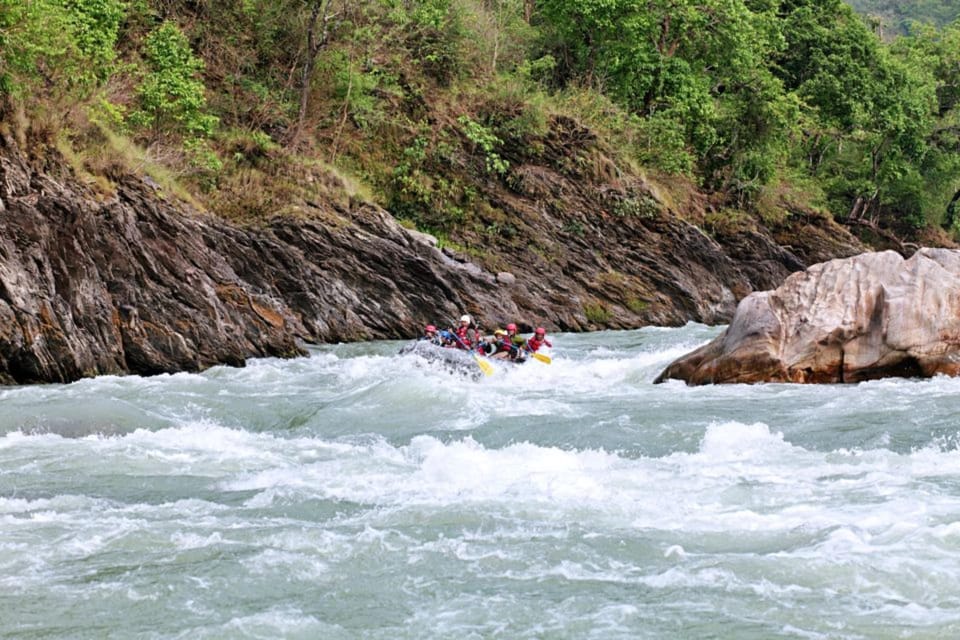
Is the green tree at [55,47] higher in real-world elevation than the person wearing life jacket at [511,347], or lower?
higher

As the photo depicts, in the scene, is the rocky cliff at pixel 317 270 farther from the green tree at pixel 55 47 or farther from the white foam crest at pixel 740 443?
the white foam crest at pixel 740 443

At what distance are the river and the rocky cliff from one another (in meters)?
1.96

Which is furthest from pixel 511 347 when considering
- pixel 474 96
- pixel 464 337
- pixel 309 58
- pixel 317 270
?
pixel 474 96

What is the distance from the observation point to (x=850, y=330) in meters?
13.9

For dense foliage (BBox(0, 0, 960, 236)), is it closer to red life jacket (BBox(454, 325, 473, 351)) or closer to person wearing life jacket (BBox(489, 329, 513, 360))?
red life jacket (BBox(454, 325, 473, 351))

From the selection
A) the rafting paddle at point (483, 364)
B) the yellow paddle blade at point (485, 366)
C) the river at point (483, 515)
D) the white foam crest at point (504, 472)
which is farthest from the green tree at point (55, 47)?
the white foam crest at point (504, 472)

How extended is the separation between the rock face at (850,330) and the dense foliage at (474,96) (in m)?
10.7

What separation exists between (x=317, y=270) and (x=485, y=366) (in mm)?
6496

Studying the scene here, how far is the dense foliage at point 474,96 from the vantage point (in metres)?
21.8

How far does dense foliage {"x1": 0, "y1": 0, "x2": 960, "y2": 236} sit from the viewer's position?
21.8 meters

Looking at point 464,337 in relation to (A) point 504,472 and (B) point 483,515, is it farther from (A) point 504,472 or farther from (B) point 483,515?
(B) point 483,515

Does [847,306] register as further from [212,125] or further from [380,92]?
[380,92]

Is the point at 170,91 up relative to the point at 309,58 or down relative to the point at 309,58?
down

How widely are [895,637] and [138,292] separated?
12.7 meters
